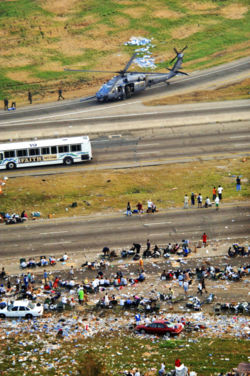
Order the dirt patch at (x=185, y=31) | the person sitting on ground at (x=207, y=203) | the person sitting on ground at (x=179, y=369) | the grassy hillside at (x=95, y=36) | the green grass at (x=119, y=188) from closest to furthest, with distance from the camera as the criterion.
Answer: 1. the person sitting on ground at (x=179, y=369)
2. the person sitting on ground at (x=207, y=203)
3. the green grass at (x=119, y=188)
4. the grassy hillside at (x=95, y=36)
5. the dirt patch at (x=185, y=31)

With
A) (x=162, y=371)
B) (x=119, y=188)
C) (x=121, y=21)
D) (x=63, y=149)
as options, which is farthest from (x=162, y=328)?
(x=121, y=21)

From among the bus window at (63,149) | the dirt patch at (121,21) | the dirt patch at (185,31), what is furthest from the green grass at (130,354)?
the dirt patch at (121,21)

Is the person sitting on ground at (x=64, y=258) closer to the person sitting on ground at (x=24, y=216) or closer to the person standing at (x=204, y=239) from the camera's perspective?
the person sitting on ground at (x=24, y=216)

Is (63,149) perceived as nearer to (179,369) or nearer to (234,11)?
(179,369)

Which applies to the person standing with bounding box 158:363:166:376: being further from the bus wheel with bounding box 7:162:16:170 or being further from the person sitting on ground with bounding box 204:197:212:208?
the bus wheel with bounding box 7:162:16:170

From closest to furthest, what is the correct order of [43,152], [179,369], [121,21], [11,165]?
[179,369] < [43,152] < [11,165] < [121,21]

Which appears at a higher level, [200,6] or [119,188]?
[200,6]

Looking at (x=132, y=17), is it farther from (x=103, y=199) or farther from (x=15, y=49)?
(x=103, y=199)
